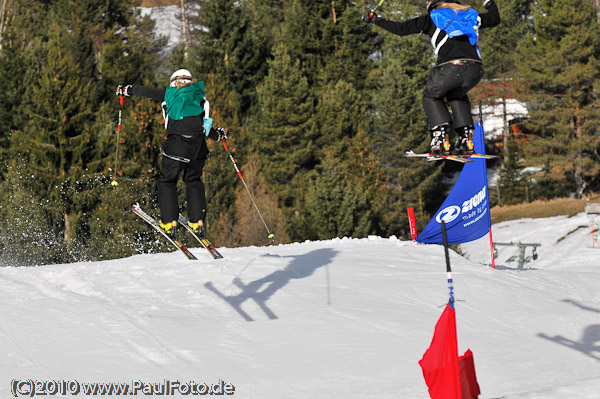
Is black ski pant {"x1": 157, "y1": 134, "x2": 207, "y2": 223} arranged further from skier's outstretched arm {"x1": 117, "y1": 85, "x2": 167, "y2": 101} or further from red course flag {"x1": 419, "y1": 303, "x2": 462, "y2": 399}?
red course flag {"x1": 419, "y1": 303, "x2": 462, "y2": 399}

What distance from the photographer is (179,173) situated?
761 cm

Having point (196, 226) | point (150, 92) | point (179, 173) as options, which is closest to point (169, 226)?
point (196, 226)

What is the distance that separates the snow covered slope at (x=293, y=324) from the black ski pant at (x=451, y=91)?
1930 mm

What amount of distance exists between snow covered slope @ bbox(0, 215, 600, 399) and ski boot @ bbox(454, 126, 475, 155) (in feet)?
5.38

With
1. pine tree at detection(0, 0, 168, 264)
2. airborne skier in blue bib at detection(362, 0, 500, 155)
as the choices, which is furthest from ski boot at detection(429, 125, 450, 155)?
pine tree at detection(0, 0, 168, 264)

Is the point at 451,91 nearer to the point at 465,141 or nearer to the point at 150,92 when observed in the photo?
the point at 465,141

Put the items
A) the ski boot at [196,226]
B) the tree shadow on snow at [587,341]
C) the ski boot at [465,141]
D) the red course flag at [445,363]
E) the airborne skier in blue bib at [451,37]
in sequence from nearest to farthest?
1. the red course flag at [445,363]
2. the tree shadow on snow at [587,341]
3. the airborne skier in blue bib at [451,37]
4. the ski boot at [465,141]
5. the ski boot at [196,226]

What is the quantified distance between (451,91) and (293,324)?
2616mm

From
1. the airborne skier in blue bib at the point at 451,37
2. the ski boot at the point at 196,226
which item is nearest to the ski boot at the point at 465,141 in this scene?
the airborne skier in blue bib at the point at 451,37

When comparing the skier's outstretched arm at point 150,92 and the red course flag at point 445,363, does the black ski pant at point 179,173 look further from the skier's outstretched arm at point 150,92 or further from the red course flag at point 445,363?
the red course flag at point 445,363

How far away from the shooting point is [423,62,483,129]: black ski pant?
6.70 metres

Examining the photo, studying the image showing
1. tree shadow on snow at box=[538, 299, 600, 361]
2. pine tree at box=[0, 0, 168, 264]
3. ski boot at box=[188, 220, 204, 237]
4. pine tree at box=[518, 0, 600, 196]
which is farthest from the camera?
pine tree at box=[518, 0, 600, 196]

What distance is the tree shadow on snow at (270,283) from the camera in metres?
7.27

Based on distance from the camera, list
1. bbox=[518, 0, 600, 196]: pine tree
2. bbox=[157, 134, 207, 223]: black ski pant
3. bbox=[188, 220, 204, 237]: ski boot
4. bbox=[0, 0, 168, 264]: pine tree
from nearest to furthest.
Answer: bbox=[157, 134, 207, 223]: black ski pant, bbox=[188, 220, 204, 237]: ski boot, bbox=[0, 0, 168, 264]: pine tree, bbox=[518, 0, 600, 196]: pine tree
